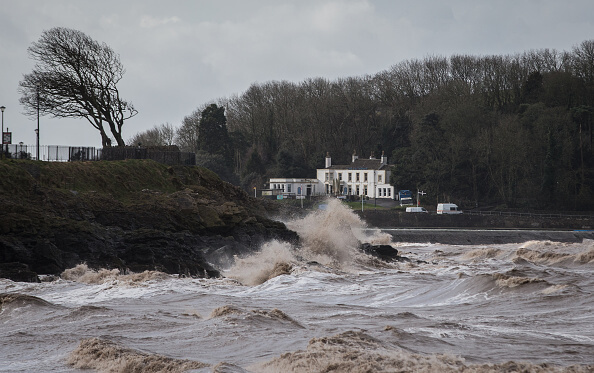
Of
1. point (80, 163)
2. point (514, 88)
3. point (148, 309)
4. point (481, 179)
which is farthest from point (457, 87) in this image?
point (148, 309)

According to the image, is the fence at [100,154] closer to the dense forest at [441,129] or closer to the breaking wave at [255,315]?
the breaking wave at [255,315]

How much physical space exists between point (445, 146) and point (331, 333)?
63690 millimetres

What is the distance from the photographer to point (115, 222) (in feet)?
89.7

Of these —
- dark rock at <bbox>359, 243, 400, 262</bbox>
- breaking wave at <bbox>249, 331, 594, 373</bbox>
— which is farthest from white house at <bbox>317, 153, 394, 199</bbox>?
breaking wave at <bbox>249, 331, 594, 373</bbox>

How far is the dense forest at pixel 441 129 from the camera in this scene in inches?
2662

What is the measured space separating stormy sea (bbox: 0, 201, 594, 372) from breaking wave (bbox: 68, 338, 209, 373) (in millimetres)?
23

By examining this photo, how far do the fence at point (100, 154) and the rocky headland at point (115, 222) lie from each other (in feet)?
11.2

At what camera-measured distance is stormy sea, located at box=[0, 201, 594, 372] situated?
10.2 metres

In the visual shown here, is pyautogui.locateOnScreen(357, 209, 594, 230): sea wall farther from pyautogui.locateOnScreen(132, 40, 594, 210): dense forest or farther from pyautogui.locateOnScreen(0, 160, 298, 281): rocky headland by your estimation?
pyautogui.locateOnScreen(0, 160, 298, 281): rocky headland

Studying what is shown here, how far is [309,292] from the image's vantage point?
1956 centimetres

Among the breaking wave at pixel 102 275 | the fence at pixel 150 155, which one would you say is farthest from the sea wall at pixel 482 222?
the breaking wave at pixel 102 275

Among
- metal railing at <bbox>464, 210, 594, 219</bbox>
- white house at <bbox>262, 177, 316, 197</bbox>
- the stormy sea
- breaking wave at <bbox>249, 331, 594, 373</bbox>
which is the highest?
white house at <bbox>262, 177, 316, 197</bbox>

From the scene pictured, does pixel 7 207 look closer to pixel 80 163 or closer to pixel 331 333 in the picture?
pixel 80 163

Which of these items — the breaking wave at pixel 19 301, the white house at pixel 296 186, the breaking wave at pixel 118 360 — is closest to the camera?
the breaking wave at pixel 118 360
